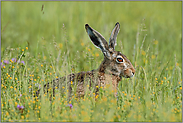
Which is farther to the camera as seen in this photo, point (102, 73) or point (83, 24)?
point (83, 24)

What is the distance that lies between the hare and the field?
0.63 ft

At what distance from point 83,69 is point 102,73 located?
0.87m

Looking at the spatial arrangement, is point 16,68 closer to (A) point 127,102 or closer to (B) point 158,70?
(A) point 127,102

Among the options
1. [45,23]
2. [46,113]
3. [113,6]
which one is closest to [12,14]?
[45,23]

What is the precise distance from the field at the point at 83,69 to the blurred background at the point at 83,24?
3 centimetres

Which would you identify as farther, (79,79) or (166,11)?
(166,11)

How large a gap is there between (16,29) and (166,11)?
7.05m

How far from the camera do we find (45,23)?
10.3 meters

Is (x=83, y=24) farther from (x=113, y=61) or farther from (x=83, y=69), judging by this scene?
(x=113, y=61)

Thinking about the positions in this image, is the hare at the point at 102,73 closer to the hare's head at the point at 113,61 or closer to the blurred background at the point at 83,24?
the hare's head at the point at 113,61

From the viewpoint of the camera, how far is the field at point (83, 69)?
13.2 feet

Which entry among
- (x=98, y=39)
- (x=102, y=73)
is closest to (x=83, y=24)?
(x=98, y=39)

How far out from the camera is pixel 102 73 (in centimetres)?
560

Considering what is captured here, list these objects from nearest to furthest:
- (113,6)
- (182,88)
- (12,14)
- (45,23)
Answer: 1. (182,88)
2. (45,23)
3. (12,14)
4. (113,6)
